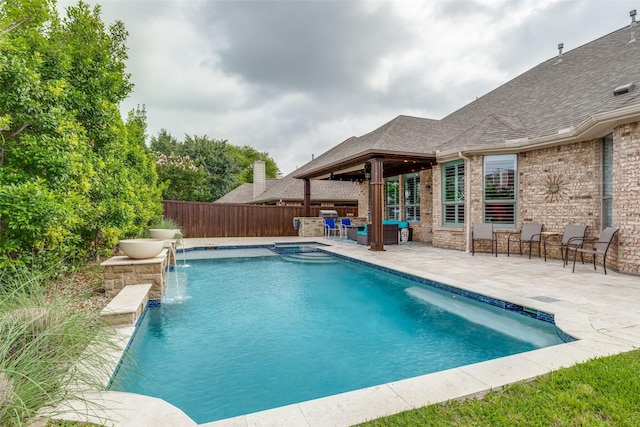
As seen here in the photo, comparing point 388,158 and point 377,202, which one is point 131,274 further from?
point 388,158

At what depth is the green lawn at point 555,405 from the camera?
1.92 m

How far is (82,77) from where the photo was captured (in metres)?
5.42

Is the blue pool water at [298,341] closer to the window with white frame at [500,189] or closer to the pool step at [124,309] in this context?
the pool step at [124,309]

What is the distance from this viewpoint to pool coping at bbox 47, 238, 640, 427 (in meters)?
1.97

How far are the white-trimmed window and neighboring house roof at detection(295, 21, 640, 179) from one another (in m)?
0.54

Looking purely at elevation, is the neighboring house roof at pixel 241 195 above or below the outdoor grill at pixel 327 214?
above

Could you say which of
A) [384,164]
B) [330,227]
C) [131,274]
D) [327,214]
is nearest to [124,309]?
[131,274]

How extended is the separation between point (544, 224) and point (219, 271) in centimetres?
892

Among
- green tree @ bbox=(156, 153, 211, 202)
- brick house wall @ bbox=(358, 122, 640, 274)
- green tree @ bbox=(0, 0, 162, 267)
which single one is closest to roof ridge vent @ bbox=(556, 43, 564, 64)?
brick house wall @ bbox=(358, 122, 640, 274)

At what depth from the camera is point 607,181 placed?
24.0ft

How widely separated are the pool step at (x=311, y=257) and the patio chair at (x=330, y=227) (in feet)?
15.0

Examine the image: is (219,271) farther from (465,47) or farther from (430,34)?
(465,47)

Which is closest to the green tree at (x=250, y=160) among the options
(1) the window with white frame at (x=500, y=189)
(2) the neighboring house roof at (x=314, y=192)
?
(2) the neighboring house roof at (x=314, y=192)

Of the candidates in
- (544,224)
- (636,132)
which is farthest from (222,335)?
(544,224)
